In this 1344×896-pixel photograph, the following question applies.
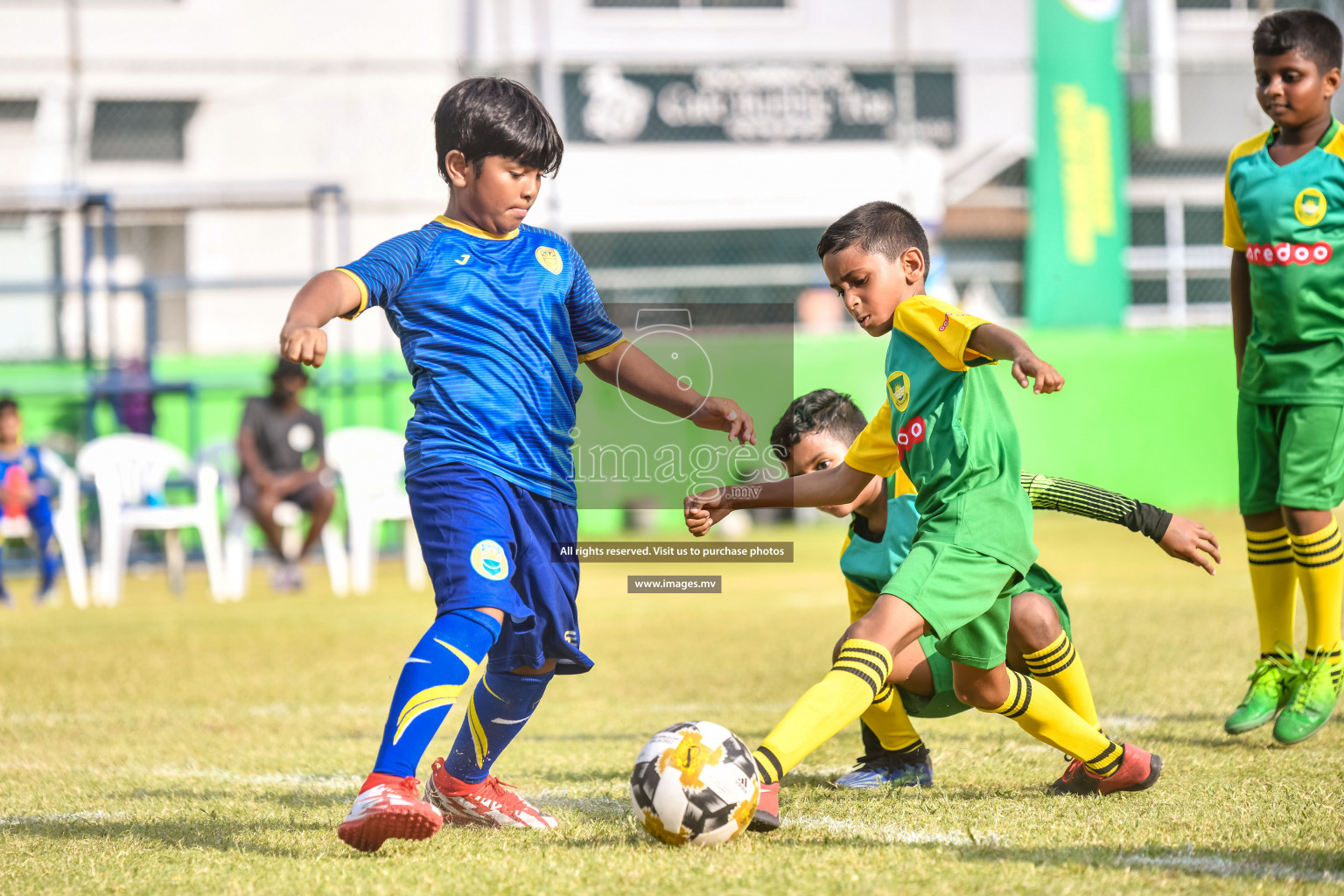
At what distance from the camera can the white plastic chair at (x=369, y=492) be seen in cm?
955

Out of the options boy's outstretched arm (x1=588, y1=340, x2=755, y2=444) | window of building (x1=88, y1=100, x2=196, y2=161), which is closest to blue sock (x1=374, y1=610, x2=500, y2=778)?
boy's outstretched arm (x1=588, y1=340, x2=755, y2=444)

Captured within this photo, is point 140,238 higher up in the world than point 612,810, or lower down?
higher up

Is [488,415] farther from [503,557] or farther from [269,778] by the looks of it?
[269,778]

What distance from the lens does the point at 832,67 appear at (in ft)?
48.6

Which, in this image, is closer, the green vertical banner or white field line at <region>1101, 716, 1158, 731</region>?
white field line at <region>1101, 716, 1158, 731</region>

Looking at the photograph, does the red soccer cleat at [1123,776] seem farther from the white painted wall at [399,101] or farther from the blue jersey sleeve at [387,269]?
the white painted wall at [399,101]

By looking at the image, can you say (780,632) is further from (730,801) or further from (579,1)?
(579,1)

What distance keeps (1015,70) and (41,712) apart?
11035mm

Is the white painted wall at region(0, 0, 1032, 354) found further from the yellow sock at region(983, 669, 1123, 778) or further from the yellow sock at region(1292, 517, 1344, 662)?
the yellow sock at region(983, 669, 1123, 778)

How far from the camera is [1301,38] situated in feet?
12.4

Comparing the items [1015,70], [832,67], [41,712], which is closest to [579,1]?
[832,67]

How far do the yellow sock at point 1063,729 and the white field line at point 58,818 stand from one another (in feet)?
6.83

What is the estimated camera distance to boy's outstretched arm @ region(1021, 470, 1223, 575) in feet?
9.67

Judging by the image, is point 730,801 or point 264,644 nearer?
point 730,801
